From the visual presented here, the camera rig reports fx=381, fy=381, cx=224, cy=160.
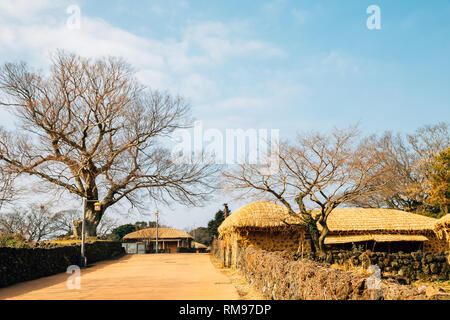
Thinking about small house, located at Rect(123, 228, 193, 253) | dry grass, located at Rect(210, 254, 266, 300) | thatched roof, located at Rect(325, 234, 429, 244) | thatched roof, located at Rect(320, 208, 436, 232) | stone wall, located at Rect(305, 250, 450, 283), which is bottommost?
small house, located at Rect(123, 228, 193, 253)

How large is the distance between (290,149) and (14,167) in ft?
55.2

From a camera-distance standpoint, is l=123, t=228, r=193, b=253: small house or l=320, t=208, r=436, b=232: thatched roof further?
l=123, t=228, r=193, b=253: small house

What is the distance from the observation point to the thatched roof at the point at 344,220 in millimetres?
17734

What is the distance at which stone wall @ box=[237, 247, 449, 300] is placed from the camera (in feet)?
14.9

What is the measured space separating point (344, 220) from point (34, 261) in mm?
14498

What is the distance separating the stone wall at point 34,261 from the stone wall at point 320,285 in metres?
8.12

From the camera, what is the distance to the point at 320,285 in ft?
18.3

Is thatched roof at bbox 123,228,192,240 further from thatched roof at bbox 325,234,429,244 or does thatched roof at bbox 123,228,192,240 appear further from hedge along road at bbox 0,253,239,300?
hedge along road at bbox 0,253,239,300

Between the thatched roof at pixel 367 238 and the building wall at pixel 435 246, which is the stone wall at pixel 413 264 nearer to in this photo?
the thatched roof at pixel 367 238

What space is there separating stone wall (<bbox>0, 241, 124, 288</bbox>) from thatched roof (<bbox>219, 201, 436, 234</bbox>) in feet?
24.9

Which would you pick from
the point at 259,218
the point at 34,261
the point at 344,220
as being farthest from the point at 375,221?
the point at 34,261

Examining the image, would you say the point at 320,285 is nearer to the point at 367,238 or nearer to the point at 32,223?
the point at 367,238

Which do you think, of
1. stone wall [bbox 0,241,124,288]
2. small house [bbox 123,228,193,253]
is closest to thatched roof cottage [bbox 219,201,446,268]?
stone wall [bbox 0,241,124,288]

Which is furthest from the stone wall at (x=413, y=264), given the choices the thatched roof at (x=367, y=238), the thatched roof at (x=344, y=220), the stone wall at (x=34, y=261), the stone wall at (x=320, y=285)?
the stone wall at (x=34, y=261)
